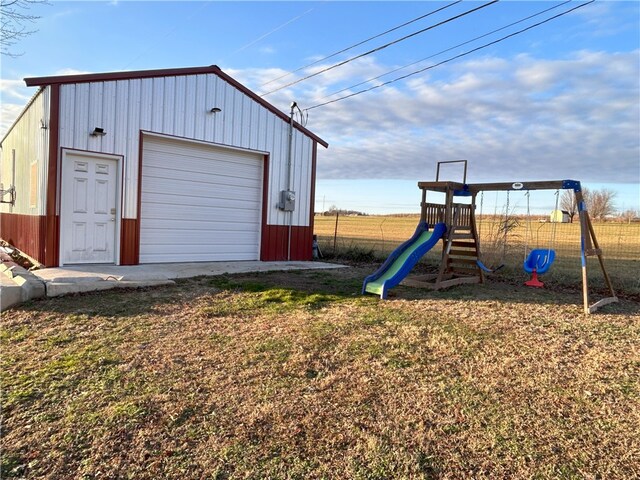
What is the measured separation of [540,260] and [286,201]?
5.72 meters

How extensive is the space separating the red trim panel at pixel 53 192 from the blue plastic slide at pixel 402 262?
17.4ft

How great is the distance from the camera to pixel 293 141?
11.2m

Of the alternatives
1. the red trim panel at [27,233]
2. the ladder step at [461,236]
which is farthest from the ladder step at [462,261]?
the red trim panel at [27,233]

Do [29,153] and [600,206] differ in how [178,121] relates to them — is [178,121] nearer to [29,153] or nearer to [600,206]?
[29,153]

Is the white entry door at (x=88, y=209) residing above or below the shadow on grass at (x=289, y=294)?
above

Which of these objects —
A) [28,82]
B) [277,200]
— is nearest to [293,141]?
[277,200]

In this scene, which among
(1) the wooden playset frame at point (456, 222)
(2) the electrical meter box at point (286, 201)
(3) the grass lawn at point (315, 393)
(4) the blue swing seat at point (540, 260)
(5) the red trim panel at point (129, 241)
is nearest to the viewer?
(3) the grass lawn at point (315, 393)

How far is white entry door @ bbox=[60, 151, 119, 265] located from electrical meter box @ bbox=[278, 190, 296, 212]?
3.81 meters

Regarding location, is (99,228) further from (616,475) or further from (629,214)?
(629,214)

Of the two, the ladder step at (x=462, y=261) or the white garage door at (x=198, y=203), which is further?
the white garage door at (x=198, y=203)

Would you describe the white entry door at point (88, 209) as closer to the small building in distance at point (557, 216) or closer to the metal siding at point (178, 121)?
the metal siding at point (178, 121)

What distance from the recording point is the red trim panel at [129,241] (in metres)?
8.59

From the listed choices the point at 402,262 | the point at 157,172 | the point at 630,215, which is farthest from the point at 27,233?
the point at 630,215

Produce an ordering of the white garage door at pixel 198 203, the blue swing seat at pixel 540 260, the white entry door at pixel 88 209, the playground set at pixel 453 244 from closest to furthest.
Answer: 1. the playground set at pixel 453 244
2. the blue swing seat at pixel 540 260
3. the white entry door at pixel 88 209
4. the white garage door at pixel 198 203
